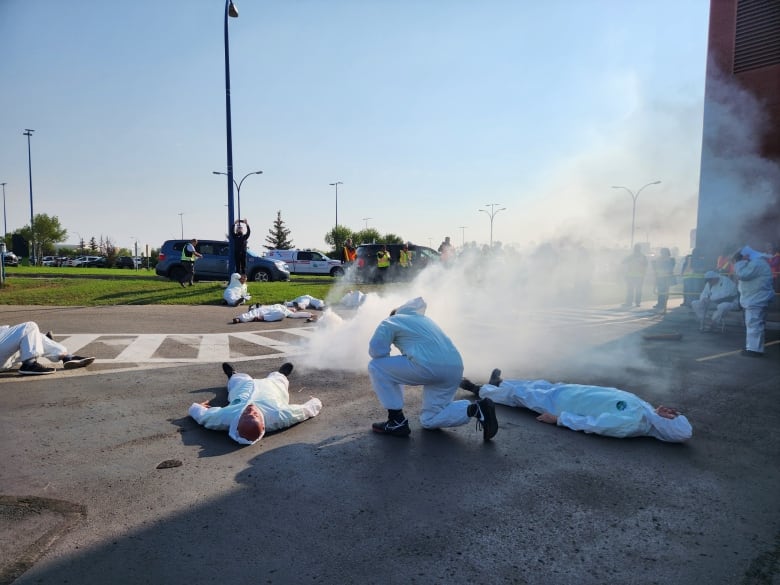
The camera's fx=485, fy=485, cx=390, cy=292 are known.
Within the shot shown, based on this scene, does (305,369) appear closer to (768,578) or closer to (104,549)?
(104,549)

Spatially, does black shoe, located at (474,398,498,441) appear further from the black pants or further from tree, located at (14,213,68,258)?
tree, located at (14,213,68,258)

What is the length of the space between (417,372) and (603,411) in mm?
1702

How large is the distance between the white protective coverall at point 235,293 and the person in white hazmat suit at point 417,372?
9365 millimetres

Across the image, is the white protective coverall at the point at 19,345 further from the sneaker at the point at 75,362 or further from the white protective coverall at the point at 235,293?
the white protective coverall at the point at 235,293

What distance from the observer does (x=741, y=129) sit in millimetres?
12500

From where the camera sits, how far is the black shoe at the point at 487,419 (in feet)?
13.3

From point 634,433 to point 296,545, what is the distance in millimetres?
3061

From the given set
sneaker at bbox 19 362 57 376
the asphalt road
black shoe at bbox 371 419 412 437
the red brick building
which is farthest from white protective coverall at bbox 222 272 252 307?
the red brick building

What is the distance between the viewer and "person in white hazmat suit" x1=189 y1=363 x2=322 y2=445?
3.98 meters

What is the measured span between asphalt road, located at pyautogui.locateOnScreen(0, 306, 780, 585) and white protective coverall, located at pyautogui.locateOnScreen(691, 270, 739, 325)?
6117mm

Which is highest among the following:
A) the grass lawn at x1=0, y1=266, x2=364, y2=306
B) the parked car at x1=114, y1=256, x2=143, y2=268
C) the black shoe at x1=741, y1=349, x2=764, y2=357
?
the parked car at x1=114, y1=256, x2=143, y2=268

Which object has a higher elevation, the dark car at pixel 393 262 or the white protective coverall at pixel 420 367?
the dark car at pixel 393 262

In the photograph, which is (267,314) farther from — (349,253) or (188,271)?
(349,253)

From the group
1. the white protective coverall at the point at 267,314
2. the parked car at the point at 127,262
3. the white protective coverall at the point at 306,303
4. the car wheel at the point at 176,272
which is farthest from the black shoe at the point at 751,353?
the parked car at the point at 127,262
